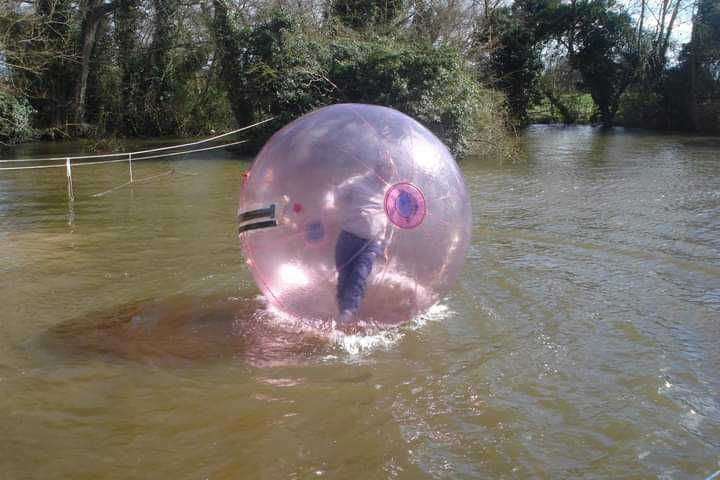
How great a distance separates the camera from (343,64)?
57.8 feet

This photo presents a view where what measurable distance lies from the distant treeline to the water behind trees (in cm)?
974

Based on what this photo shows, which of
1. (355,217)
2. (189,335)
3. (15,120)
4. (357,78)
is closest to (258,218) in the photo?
(355,217)

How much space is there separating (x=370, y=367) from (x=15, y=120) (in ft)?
73.8

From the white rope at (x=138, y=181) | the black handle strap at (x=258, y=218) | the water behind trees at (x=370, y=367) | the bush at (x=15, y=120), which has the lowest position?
the water behind trees at (x=370, y=367)

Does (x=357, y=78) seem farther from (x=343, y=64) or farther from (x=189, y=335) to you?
(x=189, y=335)

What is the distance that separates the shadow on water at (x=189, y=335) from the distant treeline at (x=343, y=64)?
466 inches

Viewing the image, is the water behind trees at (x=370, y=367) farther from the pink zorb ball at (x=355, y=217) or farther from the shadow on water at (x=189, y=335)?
the pink zorb ball at (x=355, y=217)

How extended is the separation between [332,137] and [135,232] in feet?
17.4

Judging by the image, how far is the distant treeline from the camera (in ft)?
58.5

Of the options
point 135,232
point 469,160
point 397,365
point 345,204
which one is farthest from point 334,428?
point 469,160

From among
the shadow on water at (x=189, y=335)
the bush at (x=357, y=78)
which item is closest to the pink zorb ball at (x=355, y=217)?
the shadow on water at (x=189, y=335)

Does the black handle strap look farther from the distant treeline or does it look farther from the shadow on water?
the distant treeline

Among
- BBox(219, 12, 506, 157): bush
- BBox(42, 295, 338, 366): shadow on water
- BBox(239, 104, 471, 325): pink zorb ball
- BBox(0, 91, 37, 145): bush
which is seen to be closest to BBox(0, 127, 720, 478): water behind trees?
BBox(42, 295, 338, 366): shadow on water

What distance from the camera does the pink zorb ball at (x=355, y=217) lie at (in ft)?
15.0
